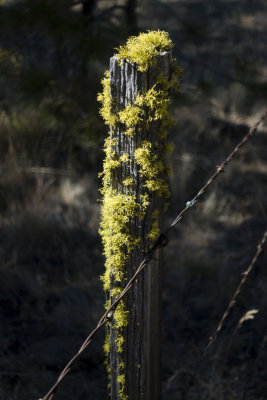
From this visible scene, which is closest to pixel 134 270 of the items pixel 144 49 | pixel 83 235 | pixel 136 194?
pixel 136 194

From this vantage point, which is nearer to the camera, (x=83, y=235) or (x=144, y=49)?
(x=144, y=49)

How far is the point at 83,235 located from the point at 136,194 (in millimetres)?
3071

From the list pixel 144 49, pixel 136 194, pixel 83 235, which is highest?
pixel 83 235

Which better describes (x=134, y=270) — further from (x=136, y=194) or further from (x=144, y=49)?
(x=144, y=49)

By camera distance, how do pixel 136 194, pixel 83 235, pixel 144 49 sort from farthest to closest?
pixel 83 235, pixel 136 194, pixel 144 49

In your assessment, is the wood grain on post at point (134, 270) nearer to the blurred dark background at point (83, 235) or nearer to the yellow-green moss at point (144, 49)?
the yellow-green moss at point (144, 49)

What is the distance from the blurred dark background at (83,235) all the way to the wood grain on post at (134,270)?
748mm

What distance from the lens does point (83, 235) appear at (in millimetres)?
4477

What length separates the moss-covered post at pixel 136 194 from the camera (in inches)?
54.5

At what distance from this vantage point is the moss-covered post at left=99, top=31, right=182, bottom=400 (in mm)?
1385

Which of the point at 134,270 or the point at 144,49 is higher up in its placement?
the point at 144,49

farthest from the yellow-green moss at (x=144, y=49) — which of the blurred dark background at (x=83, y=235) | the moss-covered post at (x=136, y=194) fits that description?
the blurred dark background at (x=83, y=235)

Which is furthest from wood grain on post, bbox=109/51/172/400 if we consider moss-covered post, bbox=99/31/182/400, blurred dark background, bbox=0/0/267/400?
blurred dark background, bbox=0/0/267/400

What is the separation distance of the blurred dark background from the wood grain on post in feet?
2.45
